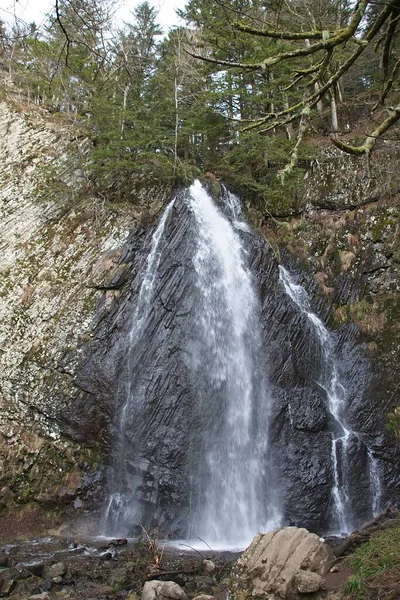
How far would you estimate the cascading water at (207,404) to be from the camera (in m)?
8.52

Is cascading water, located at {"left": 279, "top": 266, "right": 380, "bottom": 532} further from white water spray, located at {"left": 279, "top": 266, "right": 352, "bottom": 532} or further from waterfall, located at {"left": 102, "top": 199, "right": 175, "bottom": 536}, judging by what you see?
waterfall, located at {"left": 102, "top": 199, "right": 175, "bottom": 536}

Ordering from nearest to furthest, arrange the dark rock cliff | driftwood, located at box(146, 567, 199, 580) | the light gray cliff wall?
1. driftwood, located at box(146, 567, 199, 580)
2. the dark rock cliff
3. the light gray cliff wall

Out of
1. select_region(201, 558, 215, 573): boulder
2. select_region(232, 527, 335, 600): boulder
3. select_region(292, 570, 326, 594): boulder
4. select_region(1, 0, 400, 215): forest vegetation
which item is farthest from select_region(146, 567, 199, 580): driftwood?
select_region(1, 0, 400, 215): forest vegetation

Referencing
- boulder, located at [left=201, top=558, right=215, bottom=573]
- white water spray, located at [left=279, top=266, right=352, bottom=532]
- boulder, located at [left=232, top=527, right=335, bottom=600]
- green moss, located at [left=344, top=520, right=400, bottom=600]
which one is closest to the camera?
green moss, located at [left=344, top=520, right=400, bottom=600]

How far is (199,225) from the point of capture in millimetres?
11750

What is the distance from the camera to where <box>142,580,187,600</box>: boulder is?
5326 mm

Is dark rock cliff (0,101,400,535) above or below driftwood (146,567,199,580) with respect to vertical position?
above

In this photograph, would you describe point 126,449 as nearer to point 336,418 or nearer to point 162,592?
point 162,592

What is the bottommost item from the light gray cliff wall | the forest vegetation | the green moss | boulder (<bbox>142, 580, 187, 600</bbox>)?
boulder (<bbox>142, 580, 187, 600</bbox>)

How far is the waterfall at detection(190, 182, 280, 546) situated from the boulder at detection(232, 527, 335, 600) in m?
2.85

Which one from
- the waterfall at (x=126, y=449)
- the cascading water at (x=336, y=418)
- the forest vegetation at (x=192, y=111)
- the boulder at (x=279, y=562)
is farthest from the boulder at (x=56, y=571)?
the forest vegetation at (x=192, y=111)

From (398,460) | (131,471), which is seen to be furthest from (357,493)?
(131,471)

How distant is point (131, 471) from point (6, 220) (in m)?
7.92

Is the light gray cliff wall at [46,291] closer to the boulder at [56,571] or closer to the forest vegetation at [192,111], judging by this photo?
the forest vegetation at [192,111]
